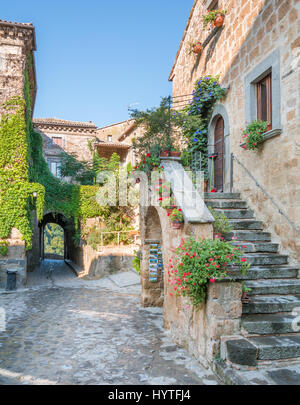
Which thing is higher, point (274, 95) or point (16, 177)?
point (274, 95)

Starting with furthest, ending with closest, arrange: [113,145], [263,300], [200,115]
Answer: [113,145]
[200,115]
[263,300]

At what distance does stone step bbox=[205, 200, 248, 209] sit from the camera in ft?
18.7

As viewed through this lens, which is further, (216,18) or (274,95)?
(216,18)

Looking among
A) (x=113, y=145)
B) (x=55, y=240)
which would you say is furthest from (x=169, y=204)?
(x=55, y=240)

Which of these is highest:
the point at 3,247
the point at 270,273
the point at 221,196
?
the point at 221,196

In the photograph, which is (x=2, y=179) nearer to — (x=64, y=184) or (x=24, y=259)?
(x=24, y=259)

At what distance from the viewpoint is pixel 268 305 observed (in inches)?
147

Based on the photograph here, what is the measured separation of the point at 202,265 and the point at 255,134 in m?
3.07

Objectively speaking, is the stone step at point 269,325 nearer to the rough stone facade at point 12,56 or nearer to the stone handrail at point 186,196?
the stone handrail at point 186,196

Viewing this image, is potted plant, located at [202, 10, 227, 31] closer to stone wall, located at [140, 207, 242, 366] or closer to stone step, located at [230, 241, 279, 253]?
stone wall, located at [140, 207, 242, 366]

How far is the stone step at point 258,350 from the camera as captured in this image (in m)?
3.04

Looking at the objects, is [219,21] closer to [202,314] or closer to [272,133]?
[272,133]

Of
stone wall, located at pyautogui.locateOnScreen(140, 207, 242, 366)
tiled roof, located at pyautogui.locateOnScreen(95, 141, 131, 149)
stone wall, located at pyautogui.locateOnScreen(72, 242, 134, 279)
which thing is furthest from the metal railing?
tiled roof, located at pyautogui.locateOnScreen(95, 141, 131, 149)
